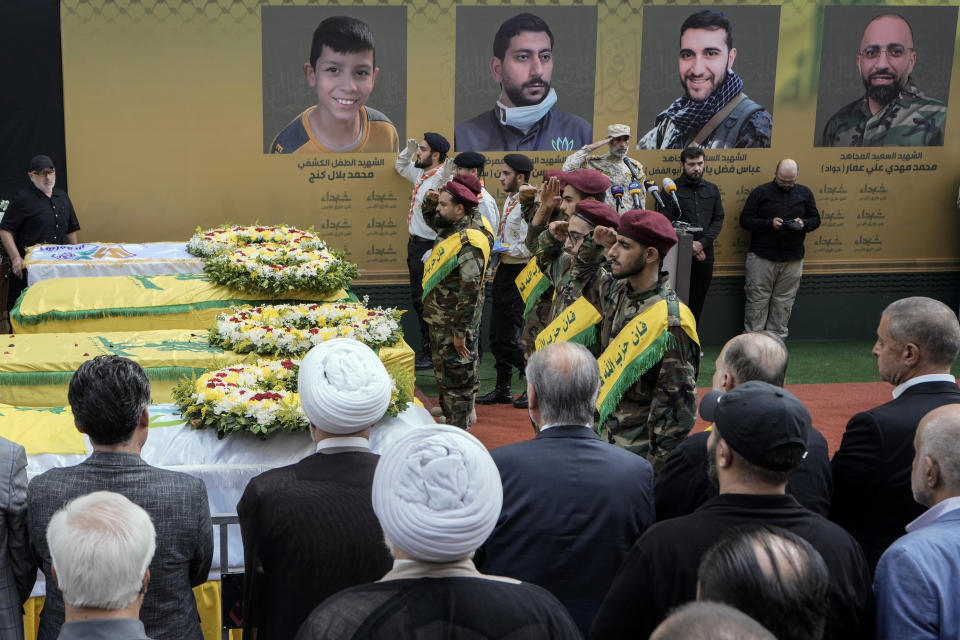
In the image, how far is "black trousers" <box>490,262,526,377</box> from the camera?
23.5 ft

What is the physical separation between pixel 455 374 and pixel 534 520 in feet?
12.1

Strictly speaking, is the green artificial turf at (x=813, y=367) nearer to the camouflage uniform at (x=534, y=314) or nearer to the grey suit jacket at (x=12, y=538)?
the camouflage uniform at (x=534, y=314)

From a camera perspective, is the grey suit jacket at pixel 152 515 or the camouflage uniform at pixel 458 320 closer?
the grey suit jacket at pixel 152 515

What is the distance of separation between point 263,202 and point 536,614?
7.25 m

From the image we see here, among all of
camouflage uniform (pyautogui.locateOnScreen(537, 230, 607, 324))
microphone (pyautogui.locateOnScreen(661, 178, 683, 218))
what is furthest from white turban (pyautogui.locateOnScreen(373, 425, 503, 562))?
microphone (pyautogui.locateOnScreen(661, 178, 683, 218))

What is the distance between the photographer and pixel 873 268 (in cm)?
955

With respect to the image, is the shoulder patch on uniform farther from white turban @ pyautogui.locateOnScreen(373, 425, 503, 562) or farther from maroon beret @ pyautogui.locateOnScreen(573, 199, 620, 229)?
white turban @ pyautogui.locateOnScreen(373, 425, 503, 562)

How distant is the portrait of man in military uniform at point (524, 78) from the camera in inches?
336

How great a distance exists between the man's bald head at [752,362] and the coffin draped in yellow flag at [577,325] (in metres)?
1.33

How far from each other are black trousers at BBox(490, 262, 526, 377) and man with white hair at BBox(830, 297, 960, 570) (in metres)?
4.25

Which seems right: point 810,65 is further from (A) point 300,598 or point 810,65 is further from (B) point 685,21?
(A) point 300,598

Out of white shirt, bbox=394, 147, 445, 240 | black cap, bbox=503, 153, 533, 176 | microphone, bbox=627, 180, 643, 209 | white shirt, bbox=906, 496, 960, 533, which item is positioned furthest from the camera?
white shirt, bbox=394, 147, 445, 240

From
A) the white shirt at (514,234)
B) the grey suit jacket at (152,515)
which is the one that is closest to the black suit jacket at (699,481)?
the grey suit jacket at (152,515)

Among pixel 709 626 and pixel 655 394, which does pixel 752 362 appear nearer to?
pixel 655 394
